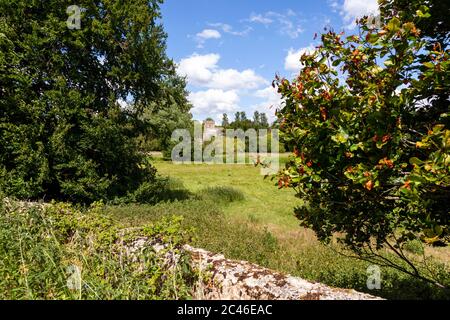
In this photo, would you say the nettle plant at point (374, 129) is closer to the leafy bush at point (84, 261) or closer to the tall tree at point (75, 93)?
the leafy bush at point (84, 261)

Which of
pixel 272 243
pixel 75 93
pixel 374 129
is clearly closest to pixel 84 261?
pixel 374 129

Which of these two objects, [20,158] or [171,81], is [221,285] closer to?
[20,158]

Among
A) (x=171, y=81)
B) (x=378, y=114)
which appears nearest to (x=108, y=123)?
(x=171, y=81)

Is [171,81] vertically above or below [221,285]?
above

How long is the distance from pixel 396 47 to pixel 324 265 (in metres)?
8.06

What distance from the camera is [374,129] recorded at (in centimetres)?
417

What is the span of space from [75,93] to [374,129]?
1414cm

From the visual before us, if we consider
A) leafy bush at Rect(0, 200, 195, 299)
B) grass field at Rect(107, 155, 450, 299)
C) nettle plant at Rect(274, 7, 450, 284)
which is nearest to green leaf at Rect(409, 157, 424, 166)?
nettle plant at Rect(274, 7, 450, 284)

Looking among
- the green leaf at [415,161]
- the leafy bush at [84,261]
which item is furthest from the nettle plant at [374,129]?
the leafy bush at [84,261]

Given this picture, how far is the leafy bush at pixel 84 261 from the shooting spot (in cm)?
422

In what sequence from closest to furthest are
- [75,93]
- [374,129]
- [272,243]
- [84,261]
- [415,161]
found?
[415,161]
[374,129]
[84,261]
[272,243]
[75,93]

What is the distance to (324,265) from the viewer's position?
34.7 feet

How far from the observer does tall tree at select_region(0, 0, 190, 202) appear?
47.7 ft

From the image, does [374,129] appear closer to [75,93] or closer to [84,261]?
[84,261]
